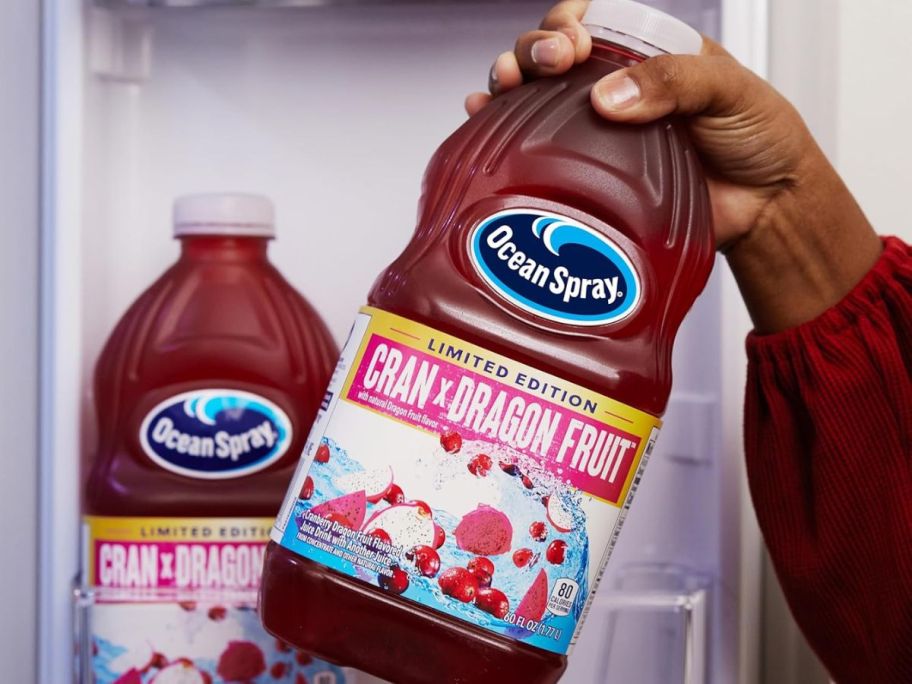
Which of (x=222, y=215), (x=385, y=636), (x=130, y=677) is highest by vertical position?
(x=222, y=215)

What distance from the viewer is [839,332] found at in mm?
952

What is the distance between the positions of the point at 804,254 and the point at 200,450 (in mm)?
580

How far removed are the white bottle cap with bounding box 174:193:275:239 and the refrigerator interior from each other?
0.10m

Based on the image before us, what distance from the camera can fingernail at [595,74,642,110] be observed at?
0.80 m

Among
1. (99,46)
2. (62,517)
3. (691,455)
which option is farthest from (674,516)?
(99,46)

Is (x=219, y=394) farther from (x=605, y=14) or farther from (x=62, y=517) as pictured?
(x=605, y=14)

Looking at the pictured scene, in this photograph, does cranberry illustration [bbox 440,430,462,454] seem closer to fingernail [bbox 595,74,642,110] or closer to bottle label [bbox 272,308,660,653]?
bottle label [bbox 272,308,660,653]

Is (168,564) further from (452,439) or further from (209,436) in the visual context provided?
(452,439)

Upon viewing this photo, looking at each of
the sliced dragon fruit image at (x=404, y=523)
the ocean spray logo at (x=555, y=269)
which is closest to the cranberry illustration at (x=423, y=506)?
the sliced dragon fruit image at (x=404, y=523)

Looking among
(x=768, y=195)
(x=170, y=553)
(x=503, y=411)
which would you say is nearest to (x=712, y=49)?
(x=768, y=195)

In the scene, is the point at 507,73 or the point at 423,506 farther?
the point at 507,73

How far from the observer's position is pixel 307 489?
76 centimetres

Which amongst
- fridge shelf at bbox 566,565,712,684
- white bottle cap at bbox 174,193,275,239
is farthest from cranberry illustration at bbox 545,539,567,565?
white bottle cap at bbox 174,193,275,239

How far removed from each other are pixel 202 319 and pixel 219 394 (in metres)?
0.10
